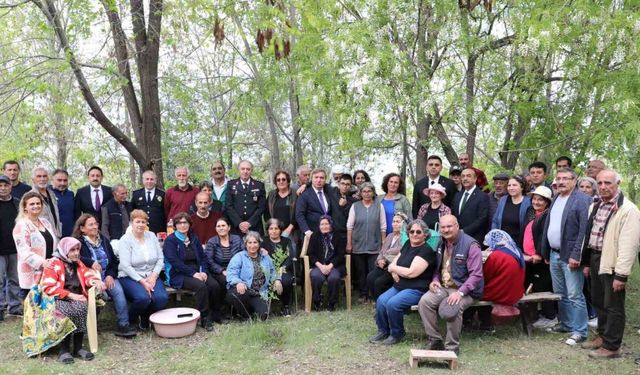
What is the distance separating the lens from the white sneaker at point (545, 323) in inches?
239

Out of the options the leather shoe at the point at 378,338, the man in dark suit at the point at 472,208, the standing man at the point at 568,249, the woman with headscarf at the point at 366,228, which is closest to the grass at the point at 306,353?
the leather shoe at the point at 378,338

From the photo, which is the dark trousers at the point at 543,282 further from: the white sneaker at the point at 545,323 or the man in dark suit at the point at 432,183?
the man in dark suit at the point at 432,183

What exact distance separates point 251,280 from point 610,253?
3935 millimetres

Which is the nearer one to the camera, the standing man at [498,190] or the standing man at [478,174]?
the standing man at [498,190]

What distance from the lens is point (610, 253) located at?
16.0 ft

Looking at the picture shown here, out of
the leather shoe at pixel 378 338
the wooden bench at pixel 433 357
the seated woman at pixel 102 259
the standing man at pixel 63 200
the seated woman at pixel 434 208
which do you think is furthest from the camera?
the standing man at pixel 63 200

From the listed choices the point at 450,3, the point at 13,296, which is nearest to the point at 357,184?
the point at 450,3

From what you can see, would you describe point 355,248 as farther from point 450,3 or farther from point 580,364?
point 450,3

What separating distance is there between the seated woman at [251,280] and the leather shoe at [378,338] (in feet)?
4.59

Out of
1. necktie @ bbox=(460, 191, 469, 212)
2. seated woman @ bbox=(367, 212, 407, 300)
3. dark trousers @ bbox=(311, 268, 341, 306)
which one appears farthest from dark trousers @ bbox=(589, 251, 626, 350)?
dark trousers @ bbox=(311, 268, 341, 306)

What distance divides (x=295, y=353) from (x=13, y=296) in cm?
385

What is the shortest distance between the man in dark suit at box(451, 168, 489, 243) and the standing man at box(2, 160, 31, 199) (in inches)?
224

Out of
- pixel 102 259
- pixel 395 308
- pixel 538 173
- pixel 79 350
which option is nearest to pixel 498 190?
pixel 538 173

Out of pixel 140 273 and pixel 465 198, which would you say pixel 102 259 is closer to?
pixel 140 273
